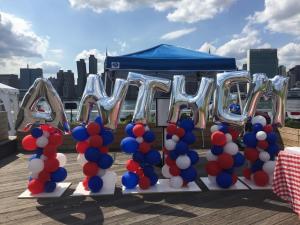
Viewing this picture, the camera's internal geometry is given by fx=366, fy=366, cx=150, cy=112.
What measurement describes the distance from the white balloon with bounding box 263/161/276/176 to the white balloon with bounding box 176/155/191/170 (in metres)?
1.20

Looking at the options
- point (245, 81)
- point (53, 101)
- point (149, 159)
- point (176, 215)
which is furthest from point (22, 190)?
point (245, 81)

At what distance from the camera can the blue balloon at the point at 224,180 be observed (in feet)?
18.1

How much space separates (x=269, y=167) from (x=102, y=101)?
272 cm

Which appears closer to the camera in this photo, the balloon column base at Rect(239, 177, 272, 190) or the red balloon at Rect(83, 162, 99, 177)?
the red balloon at Rect(83, 162, 99, 177)

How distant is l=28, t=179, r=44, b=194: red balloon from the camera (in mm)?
5336

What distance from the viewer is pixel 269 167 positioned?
559 cm

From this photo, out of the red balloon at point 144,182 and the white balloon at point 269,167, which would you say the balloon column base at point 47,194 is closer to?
the red balloon at point 144,182

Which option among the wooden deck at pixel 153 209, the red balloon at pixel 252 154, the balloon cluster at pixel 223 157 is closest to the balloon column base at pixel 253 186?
the wooden deck at pixel 153 209

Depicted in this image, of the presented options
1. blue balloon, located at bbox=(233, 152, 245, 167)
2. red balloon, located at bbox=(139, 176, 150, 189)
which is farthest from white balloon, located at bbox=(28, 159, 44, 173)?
blue balloon, located at bbox=(233, 152, 245, 167)

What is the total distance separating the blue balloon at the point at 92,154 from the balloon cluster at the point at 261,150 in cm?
233

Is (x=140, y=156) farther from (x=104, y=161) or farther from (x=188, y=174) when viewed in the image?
(x=188, y=174)

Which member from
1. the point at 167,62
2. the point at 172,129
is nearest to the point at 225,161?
the point at 172,129

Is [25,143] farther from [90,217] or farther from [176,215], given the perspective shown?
[176,215]

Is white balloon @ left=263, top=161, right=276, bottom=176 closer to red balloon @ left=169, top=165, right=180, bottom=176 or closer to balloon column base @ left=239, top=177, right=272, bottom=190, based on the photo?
balloon column base @ left=239, top=177, right=272, bottom=190
